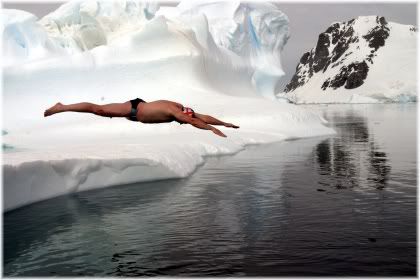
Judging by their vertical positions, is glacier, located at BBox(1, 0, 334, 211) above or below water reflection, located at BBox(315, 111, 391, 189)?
above

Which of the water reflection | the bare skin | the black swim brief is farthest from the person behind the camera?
the water reflection

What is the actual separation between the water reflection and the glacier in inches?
185

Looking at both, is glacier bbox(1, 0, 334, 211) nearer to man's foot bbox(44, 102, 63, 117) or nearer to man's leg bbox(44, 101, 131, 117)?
man's foot bbox(44, 102, 63, 117)

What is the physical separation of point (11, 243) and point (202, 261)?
4.64 meters

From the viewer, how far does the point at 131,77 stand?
45.2 meters

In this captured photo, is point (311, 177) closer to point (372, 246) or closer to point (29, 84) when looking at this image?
point (372, 246)

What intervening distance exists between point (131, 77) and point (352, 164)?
23659 millimetres

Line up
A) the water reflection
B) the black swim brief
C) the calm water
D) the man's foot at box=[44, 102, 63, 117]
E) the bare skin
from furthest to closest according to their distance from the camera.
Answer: the water reflection
the calm water
the man's foot at box=[44, 102, 63, 117]
the black swim brief
the bare skin

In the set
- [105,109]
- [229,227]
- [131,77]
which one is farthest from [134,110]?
[131,77]

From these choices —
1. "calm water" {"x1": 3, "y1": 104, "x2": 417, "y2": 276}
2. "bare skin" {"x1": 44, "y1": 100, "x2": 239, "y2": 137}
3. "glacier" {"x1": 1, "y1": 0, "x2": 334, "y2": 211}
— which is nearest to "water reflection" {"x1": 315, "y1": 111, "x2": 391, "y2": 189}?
"calm water" {"x1": 3, "y1": 104, "x2": 417, "y2": 276}

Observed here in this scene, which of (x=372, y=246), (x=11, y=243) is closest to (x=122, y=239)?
(x=11, y=243)

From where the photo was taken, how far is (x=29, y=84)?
137 feet

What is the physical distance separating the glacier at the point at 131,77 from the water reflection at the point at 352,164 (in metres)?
4.70

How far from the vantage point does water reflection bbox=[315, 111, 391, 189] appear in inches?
811
